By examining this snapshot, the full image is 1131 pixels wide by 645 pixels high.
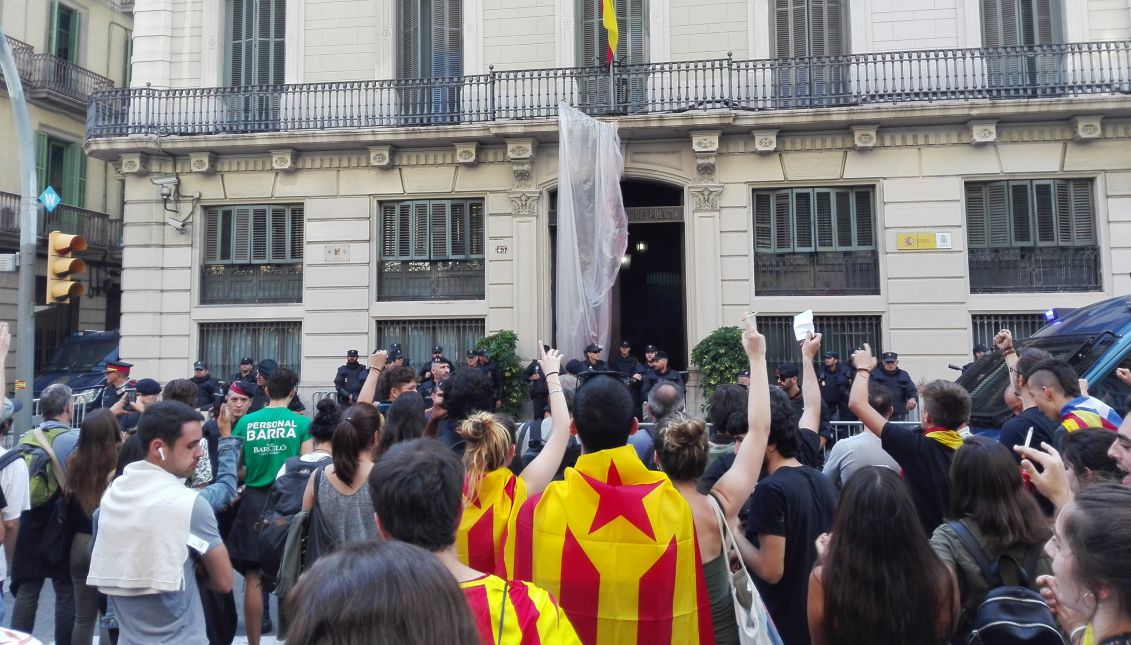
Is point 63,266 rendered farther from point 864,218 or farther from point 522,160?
point 864,218

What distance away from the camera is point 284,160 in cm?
1661

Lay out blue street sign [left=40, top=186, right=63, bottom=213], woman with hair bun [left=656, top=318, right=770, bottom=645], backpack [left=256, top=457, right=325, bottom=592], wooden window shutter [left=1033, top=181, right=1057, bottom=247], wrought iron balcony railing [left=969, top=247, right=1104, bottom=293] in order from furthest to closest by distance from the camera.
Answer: blue street sign [left=40, top=186, right=63, bottom=213]
wooden window shutter [left=1033, top=181, right=1057, bottom=247]
wrought iron balcony railing [left=969, top=247, right=1104, bottom=293]
backpack [left=256, top=457, right=325, bottom=592]
woman with hair bun [left=656, top=318, right=770, bottom=645]

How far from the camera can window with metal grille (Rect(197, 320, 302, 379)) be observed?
16.7 metres

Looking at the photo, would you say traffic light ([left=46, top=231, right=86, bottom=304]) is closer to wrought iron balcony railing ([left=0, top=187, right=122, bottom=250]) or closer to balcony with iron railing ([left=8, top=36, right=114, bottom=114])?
balcony with iron railing ([left=8, top=36, right=114, bottom=114])

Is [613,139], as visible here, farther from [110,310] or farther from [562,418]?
[110,310]

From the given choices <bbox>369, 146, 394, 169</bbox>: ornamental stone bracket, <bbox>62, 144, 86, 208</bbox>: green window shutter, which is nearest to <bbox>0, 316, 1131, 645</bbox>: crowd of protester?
<bbox>369, 146, 394, 169</bbox>: ornamental stone bracket

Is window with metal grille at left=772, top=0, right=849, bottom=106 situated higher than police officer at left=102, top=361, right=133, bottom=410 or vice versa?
window with metal grille at left=772, top=0, right=849, bottom=106

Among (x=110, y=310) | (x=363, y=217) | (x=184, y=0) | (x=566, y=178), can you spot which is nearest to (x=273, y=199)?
(x=363, y=217)

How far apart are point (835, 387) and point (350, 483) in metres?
9.81

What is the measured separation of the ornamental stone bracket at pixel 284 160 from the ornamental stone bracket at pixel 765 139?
374 inches

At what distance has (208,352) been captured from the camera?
17.0 m

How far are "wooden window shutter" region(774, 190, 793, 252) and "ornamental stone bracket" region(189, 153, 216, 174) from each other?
1190 cm

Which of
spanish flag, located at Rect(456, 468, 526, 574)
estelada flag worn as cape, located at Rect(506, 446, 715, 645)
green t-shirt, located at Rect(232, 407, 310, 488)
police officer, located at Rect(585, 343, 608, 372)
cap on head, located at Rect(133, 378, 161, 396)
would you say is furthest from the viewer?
police officer, located at Rect(585, 343, 608, 372)

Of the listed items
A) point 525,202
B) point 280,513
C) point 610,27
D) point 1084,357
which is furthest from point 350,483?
point 610,27
